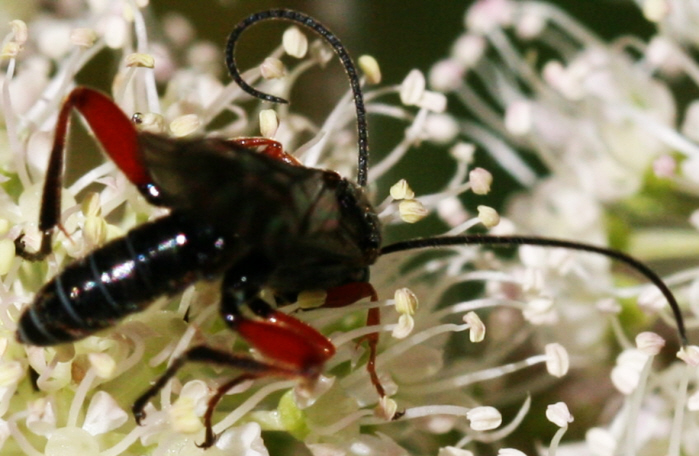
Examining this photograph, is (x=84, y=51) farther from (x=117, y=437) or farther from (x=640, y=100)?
(x=640, y=100)

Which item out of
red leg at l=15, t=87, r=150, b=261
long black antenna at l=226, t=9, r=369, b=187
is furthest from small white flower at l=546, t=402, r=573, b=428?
red leg at l=15, t=87, r=150, b=261

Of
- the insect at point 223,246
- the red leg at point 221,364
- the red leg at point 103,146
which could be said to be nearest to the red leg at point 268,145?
the insect at point 223,246

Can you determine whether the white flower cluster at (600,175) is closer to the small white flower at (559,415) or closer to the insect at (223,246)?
the small white flower at (559,415)

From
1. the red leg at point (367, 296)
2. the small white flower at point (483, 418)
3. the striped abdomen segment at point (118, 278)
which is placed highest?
the striped abdomen segment at point (118, 278)

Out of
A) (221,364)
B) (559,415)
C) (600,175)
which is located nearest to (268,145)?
(221,364)

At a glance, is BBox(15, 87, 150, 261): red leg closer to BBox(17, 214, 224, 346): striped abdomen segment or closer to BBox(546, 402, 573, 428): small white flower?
BBox(17, 214, 224, 346): striped abdomen segment

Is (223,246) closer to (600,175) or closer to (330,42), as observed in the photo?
(330,42)

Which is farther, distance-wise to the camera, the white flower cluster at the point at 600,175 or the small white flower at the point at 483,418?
the white flower cluster at the point at 600,175

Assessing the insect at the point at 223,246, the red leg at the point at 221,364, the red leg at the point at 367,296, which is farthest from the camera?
the red leg at the point at 367,296
